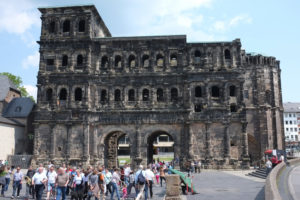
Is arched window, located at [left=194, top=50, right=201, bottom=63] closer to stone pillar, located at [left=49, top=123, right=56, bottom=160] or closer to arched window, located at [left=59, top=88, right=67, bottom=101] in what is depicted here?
arched window, located at [left=59, top=88, right=67, bottom=101]

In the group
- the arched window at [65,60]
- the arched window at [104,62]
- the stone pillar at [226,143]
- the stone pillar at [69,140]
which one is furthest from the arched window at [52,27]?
the stone pillar at [226,143]

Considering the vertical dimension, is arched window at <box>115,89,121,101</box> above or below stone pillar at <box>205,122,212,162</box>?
above

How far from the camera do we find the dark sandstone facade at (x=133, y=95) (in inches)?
1287

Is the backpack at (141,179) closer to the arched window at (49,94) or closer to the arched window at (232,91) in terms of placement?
the arched window at (232,91)

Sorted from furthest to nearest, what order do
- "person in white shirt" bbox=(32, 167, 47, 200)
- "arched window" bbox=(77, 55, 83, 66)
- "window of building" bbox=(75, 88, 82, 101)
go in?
"arched window" bbox=(77, 55, 83, 66) → "window of building" bbox=(75, 88, 82, 101) → "person in white shirt" bbox=(32, 167, 47, 200)

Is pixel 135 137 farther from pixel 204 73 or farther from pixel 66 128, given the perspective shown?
pixel 204 73

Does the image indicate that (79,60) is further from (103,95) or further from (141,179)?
(141,179)

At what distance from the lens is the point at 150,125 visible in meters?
33.1

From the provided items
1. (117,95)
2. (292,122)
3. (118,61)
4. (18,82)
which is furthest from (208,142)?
(292,122)

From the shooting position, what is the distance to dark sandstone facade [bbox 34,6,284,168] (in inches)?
1287

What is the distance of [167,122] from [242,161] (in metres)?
9.45

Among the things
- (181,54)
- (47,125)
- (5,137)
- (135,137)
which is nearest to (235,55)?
(181,54)

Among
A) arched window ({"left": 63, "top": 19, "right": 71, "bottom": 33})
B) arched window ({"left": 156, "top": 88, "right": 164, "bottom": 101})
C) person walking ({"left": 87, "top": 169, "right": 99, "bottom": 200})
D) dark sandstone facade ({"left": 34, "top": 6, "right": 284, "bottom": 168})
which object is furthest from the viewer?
arched window ({"left": 63, "top": 19, "right": 71, "bottom": 33})

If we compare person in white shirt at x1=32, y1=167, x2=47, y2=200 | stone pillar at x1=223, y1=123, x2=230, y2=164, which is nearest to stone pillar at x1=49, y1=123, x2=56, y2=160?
stone pillar at x1=223, y1=123, x2=230, y2=164
